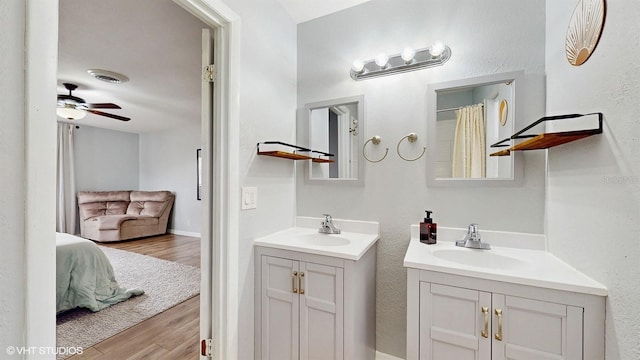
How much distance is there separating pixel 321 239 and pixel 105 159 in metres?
6.35

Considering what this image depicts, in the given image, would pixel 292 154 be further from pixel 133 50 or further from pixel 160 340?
pixel 133 50

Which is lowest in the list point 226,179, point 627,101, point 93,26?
point 226,179

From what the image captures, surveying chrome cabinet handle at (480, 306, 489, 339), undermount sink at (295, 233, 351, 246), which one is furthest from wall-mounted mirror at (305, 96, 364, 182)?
chrome cabinet handle at (480, 306, 489, 339)

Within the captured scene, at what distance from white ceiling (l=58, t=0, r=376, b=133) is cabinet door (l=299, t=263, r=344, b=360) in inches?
72.8

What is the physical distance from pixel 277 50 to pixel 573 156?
1.78 meters

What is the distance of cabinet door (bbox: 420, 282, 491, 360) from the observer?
3.53 feet

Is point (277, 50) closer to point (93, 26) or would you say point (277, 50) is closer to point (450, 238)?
point (93, 26)

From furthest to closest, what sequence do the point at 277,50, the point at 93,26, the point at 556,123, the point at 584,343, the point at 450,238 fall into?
the point at 93,26 → the point at 277,50 → the point at 450,238 → the point at 556,123 → the point at 584,343

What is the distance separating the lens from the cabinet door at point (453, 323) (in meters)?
1.08

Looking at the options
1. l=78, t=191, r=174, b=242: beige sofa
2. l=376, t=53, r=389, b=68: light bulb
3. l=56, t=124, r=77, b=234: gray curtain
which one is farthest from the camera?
l=56, t=124, r=77, b=234: gray curtain

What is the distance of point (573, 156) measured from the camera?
1.11 metres

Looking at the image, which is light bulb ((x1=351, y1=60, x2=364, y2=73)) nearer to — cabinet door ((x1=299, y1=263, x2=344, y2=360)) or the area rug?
cabinet door ((x1=299, y1=263, x2=344, y2=360))

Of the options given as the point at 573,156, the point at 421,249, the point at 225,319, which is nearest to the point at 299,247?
the point at 225,319

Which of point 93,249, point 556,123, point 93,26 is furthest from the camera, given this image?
point 93,249
